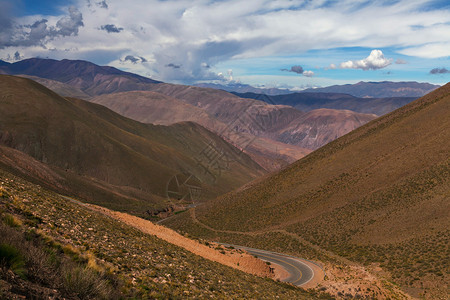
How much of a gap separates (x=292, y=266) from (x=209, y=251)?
447 inches

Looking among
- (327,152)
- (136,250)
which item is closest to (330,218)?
(327,152)

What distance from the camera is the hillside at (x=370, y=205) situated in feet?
124

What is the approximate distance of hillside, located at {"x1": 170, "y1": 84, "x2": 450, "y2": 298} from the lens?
1483 inches

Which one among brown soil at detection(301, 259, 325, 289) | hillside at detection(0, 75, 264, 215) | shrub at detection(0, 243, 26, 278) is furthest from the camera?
hillside at detection(0, 75, 264, 215)

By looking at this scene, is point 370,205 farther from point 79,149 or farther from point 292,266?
point 79,149

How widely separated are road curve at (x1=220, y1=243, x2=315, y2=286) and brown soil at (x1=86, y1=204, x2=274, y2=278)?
5.00 feet

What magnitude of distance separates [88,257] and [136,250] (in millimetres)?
5864

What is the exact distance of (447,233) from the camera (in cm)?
3819

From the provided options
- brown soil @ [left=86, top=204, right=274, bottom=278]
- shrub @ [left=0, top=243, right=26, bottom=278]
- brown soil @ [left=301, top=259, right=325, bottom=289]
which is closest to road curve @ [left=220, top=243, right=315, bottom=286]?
brown soil @ [left=301, top=259, right=325, bottom=289]

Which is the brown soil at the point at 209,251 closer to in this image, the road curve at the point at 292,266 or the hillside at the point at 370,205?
the road curve at the point at 292,266

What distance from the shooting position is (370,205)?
53.1m

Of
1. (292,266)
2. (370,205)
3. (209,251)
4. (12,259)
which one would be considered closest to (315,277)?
(292,266)

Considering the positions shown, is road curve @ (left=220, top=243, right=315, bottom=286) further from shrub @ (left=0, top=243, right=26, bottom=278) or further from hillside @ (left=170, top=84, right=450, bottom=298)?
shrub @ (left=0, top=243, right=26, bottom=278)

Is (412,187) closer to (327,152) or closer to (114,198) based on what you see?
(327,152)
